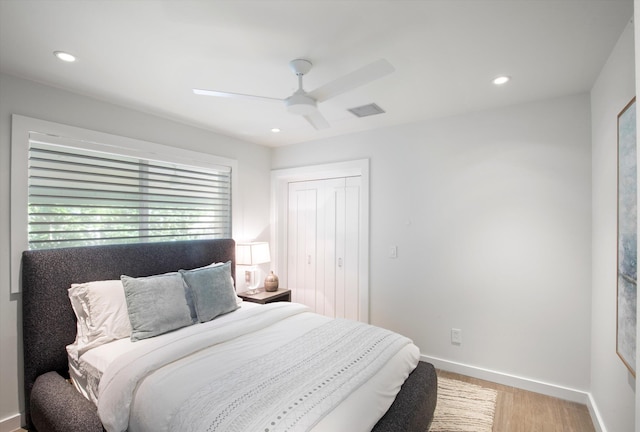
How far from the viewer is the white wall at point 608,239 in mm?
1680

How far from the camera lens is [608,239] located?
6.66ft

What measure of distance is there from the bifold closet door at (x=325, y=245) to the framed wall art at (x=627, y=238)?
7.62ft

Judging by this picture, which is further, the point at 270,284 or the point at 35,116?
the point at 270,284

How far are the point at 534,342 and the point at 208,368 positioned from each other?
2674 mm

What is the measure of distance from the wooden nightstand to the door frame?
0.58 m

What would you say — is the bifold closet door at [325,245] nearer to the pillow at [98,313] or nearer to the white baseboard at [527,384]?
the white baseboard at [527,384]

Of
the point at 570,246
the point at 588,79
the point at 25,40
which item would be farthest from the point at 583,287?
the point at 25,40

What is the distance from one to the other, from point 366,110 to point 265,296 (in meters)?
2.27

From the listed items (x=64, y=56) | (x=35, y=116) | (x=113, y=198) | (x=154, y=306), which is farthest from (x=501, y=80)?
(x=35, y=116)

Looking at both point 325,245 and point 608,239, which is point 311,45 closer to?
point 608,239

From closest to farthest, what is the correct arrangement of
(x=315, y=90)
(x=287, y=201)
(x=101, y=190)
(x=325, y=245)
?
(x=315, y=90), (x=101, y=190), (x=325, y=245), (x=287, y=201)

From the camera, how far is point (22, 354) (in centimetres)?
218

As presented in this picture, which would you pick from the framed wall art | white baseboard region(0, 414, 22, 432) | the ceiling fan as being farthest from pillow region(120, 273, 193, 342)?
the framed wall art

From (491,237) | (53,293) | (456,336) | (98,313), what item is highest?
(491,237)
